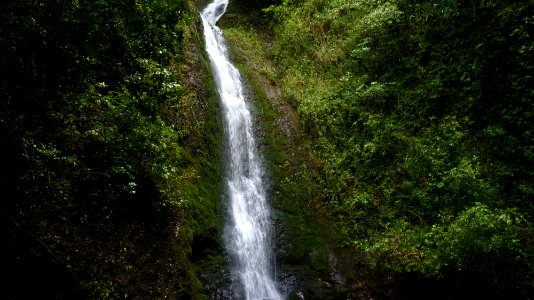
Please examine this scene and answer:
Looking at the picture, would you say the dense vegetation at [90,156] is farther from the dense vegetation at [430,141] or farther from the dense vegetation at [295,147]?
the dense vegetation at [430,141]

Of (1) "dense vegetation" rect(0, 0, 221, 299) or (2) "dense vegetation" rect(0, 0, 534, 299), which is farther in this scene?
(2) "dense vegetation" rect(0, 0, 534, 299)

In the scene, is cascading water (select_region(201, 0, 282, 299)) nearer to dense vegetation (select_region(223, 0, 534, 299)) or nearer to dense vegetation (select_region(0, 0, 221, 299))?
dense vegetation (select_region(0, 0, 221, 299))

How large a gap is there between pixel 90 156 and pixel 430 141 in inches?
293

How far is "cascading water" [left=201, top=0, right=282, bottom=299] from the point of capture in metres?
7.43

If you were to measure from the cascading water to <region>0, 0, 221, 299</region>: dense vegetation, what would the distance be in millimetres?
1056

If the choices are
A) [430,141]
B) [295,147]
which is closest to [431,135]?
[430,141]

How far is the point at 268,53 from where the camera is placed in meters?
14.5

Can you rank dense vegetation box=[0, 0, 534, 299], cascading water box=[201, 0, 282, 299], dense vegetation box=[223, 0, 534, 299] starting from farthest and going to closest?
1. cascading water box=[201, 0, 282, 299]
2. dense vegetation box=[223, 0, 534, 299]
3. dense vegetation box=[0, 0, 534, 299]

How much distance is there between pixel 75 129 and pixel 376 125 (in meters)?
7.31

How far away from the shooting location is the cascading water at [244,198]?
7430mm

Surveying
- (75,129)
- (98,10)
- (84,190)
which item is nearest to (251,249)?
(84,190)

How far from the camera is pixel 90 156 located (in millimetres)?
5277

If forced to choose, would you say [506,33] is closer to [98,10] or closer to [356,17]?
[356,17]

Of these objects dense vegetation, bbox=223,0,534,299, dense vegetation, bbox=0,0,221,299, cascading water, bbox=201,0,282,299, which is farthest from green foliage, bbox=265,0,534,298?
dense vegetation, bbox=0,0,221,299
